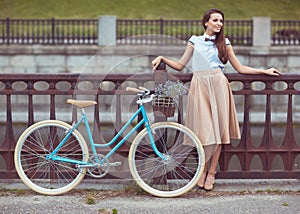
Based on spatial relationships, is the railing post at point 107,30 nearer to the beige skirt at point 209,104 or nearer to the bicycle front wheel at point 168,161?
the bicycle front wheel at point 168,161

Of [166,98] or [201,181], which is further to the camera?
[201,181]

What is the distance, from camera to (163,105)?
659cm

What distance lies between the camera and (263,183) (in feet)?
24.3

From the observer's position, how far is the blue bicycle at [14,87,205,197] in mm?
6602

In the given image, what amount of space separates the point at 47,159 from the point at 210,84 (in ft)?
6.12

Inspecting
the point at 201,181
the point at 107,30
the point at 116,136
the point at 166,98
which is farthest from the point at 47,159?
the point at 107,30

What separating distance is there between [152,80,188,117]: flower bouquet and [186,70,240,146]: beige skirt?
0.20 meters

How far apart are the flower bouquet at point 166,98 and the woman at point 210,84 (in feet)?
0.72

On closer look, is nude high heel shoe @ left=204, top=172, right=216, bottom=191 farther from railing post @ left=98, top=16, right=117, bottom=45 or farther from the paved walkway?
railing post @ left=98, top=16, right=117, bottom=45

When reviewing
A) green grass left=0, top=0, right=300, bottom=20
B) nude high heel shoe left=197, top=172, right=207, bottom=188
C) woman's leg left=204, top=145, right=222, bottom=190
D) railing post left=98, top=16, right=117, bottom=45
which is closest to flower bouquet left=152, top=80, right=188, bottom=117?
woman's leg left=204, top=145, right=222, bottom=190

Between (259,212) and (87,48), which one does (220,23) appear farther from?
(87,48)

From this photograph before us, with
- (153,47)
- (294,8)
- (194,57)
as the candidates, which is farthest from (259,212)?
(294,8)

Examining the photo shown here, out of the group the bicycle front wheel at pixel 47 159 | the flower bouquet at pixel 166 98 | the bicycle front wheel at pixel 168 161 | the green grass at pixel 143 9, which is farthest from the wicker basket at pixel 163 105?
the green grass at pixel 143 9

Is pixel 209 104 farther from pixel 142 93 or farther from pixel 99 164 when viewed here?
pixel 99 164
